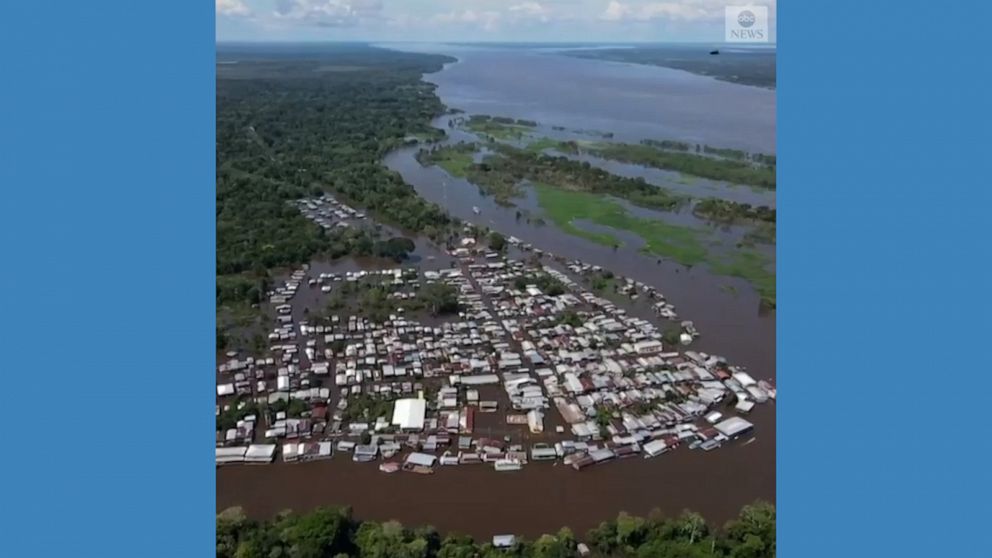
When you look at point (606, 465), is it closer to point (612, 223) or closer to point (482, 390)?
point (482, 390)

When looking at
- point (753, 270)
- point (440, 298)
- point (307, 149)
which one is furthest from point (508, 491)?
point (307, 149)

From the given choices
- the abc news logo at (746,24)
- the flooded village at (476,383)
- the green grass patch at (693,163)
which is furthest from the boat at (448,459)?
the green grass patch at (693,163)

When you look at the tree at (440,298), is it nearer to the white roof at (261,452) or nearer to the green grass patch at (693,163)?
the white roof at (261,452)

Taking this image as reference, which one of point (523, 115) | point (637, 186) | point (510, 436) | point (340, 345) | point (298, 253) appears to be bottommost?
point (510, 436)

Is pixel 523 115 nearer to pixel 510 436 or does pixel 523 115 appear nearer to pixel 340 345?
pixel 340 345

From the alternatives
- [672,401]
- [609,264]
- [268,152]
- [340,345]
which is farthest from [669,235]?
[268,152]

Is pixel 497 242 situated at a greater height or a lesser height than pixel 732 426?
greater
